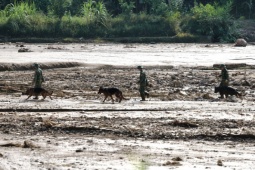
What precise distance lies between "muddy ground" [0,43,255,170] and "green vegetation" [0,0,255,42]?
20.1 metres

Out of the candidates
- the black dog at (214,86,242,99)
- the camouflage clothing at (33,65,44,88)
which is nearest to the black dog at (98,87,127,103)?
the camouflage clothing at (33,65,44,88)

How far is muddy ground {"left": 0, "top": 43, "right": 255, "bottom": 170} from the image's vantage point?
14211 mm

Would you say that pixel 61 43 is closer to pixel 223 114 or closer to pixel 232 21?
pixel 232 21

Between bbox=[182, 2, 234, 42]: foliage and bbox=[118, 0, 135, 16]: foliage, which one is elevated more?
bbox=[118, 0, 135, 16]: foliage

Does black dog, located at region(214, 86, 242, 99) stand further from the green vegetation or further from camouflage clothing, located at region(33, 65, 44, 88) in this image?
the green vegetation

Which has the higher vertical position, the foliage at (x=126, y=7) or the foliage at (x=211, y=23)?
the foliage at (x=126, y=7)

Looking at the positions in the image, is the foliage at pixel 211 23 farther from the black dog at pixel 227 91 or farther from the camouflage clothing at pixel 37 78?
the camouflage clothing at pixel 37 78

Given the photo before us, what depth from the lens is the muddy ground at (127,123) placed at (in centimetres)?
1421

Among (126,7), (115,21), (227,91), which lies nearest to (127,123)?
(227,91)

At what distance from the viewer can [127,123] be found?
59.3 feet

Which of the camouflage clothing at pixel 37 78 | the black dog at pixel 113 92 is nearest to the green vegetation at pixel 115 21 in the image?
the camouflage clothing at pixel 37 78

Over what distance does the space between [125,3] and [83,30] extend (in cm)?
489

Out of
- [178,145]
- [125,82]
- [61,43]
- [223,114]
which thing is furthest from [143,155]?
[61,43]

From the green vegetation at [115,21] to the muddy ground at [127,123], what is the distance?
66.0 ft
